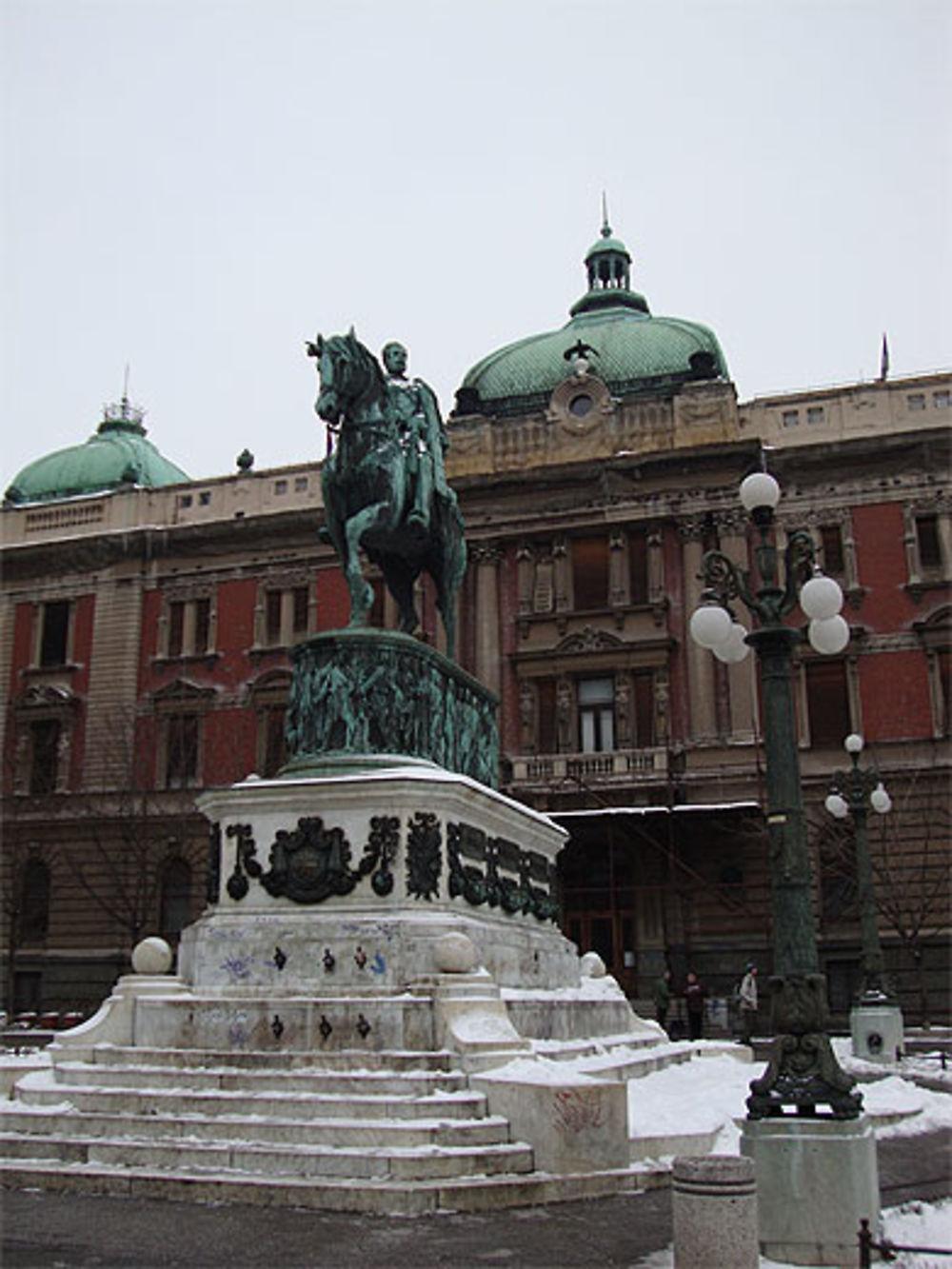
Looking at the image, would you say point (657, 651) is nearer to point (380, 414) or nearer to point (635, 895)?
point (635, 895)

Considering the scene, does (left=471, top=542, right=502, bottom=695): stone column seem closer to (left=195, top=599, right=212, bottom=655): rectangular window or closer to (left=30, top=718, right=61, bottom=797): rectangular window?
(left=195, top=599, right=212, bottom=655): rectangular window

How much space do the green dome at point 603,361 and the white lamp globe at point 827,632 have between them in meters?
30.3

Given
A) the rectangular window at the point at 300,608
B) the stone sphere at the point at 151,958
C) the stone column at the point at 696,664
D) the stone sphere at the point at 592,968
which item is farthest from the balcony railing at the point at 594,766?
the stone sphere at the point at 151,958

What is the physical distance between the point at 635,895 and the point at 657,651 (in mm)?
7111

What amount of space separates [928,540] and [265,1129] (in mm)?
30976

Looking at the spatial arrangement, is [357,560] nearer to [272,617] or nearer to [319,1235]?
[319,1235]

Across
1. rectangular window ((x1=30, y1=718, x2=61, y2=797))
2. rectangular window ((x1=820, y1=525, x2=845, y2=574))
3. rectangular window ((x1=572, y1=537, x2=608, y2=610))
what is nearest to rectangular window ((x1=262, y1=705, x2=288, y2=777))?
rectangular window ((x1=30, y1=718, x2=61, y2=797))

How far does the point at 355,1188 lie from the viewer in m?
8.48

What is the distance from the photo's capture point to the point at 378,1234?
25.2ft

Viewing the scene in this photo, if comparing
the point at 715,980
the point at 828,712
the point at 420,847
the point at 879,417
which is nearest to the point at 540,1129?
the point at 420,847

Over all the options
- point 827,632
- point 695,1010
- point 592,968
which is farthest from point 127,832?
point 827,632

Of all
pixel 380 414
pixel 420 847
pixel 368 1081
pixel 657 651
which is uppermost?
pixel 657 651

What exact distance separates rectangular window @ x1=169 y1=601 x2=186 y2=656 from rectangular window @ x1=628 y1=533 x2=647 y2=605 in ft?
50.6

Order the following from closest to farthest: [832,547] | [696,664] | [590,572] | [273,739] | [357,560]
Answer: [357,560] → [696,664] → [832,547] → [590,572] → [273,739]
